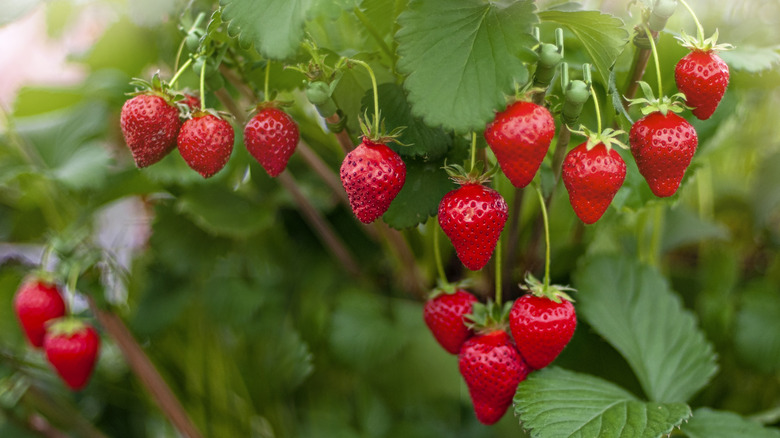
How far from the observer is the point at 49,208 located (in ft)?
3.20

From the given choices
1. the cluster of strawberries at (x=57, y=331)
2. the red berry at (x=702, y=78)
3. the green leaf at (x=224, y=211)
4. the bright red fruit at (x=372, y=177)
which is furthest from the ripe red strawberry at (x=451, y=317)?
the cluster of strawberries at (x=57, y=331)

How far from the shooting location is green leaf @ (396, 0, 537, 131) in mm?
430

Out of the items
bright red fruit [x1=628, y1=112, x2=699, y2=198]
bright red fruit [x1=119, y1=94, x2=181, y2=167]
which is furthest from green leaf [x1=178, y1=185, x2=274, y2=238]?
bright red fruit [x1=628, y1=112, x2=699, y2=198]

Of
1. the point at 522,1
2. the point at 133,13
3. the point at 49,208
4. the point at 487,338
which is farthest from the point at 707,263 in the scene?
the point at 49,208

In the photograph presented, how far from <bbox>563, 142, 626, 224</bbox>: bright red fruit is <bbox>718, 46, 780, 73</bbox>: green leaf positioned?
0.24m

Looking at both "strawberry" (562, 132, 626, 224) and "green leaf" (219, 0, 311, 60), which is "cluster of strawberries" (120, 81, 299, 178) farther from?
"strawberry" (562, 132, 626, 224)

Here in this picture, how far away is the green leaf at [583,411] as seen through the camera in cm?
51

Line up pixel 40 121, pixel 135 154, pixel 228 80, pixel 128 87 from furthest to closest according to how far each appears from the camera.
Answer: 1. pixel 40 121
2. pixel 128 87
3. pixel 228 80
4. pixel 135 154

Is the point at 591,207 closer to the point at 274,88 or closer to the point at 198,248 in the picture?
the point at 274,88

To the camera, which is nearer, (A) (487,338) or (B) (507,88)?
(B) (507,88)

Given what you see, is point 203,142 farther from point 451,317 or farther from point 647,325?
point 647,325

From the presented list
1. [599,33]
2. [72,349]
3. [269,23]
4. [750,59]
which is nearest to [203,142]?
[269,23]

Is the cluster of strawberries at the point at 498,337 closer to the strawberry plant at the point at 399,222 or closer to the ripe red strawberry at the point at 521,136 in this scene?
the strawberry plant at the point at 399,222

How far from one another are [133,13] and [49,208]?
38 centimetres
